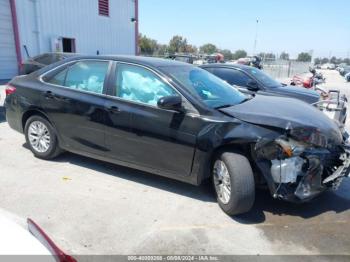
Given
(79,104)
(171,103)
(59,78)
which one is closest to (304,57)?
(59,78)

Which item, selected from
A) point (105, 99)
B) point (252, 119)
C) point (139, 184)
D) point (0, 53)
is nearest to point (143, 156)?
point (139, 184)

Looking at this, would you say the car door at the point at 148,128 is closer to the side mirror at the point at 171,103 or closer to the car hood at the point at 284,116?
the side mirror at the point at 171,103

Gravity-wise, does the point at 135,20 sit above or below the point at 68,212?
above

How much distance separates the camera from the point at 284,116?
3.72 m

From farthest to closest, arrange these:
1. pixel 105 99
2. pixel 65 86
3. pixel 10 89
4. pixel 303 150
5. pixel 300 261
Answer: pixel 10 89 → pixel 65 86 → pixel 105 99 → pixel 303 150 → pixel 300 261

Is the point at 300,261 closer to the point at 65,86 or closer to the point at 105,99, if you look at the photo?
the point at 105,99

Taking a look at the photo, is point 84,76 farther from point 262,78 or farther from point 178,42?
point 178,42

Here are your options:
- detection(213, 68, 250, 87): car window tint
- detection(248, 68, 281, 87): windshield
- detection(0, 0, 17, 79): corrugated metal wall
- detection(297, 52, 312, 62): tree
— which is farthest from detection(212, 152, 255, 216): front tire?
detection(297, 52, 312, 62): tree

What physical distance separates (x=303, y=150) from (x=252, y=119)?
61 cm

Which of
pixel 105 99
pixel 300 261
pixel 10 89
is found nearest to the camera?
pixel 300 261

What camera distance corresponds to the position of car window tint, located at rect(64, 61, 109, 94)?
14.7 feet

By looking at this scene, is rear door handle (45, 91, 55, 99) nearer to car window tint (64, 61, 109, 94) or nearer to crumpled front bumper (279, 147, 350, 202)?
car window tint (64, 61, 109, 94)

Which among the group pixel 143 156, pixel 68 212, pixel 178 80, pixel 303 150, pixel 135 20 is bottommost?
pixel 68 212

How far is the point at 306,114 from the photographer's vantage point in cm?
399
